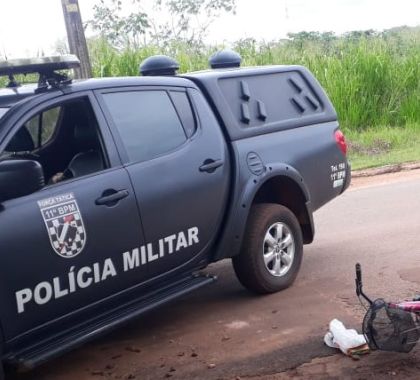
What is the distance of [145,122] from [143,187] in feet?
1.66

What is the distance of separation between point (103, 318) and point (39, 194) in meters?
0.84

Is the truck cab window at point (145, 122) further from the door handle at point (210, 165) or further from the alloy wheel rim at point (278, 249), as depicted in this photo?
the alloy wheel rim at point (278, 249)

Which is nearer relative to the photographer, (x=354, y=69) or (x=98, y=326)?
(x=98, y=326)

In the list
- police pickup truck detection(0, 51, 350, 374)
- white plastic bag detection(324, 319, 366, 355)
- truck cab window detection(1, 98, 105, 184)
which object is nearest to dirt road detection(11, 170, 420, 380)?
white plastic bag detection(324, 319, 366, 355)

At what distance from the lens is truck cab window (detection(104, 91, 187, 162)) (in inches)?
187

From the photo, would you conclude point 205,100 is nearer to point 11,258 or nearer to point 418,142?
point 11,258

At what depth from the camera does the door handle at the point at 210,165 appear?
16.8ft

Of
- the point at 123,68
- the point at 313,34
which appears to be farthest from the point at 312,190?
the point at 313,34

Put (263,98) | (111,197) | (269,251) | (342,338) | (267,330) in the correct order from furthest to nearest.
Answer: (263,98), (269,251), (267,330), (342,338), (111,197)

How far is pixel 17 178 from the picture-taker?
12.9ft

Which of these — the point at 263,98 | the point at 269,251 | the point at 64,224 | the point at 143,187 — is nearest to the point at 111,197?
the point at 143,187

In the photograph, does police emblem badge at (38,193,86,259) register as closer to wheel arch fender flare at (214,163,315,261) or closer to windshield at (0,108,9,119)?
windshield at (0,108,9,119)

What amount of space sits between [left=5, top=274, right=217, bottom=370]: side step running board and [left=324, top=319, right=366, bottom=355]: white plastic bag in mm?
851

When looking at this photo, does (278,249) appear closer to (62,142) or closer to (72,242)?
(62,142)
